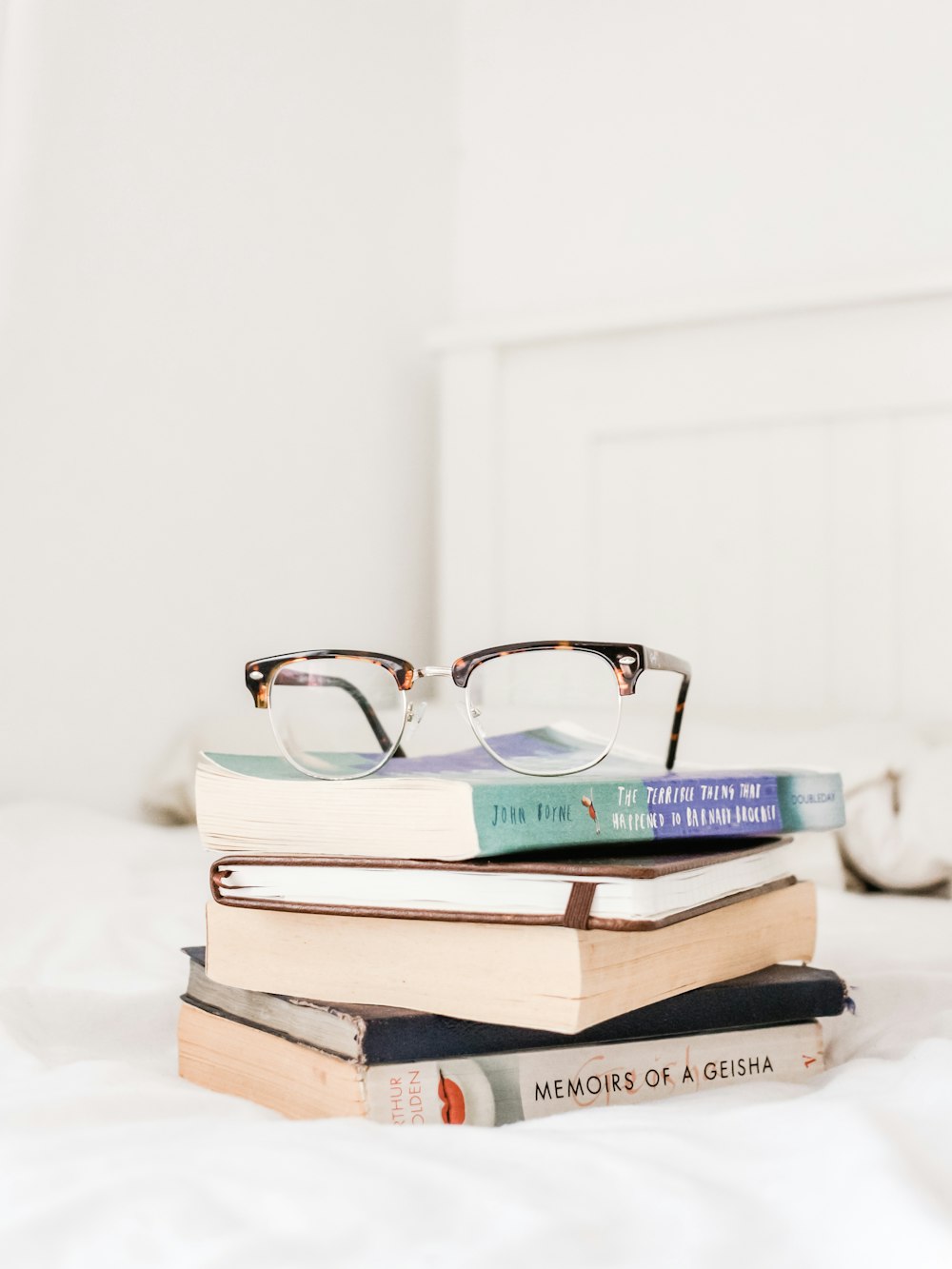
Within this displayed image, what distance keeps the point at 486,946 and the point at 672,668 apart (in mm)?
202

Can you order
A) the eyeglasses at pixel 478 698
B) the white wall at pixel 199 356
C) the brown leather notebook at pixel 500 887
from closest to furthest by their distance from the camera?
the brown leather notebook at pixel 500 887
the eyeglasses at pixel 478 698
the white wall at pixel 199 356

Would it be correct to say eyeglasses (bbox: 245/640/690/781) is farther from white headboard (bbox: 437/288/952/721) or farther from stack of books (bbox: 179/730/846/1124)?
white headboard (bbox: 437/288/952/721)

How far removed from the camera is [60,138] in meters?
1.23

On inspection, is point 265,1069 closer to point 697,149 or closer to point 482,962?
point 482,962

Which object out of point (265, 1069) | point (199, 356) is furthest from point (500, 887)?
point (199, 356)

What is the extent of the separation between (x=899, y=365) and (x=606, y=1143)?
1.45 metres

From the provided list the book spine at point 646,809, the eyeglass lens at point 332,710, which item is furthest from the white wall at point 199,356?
the book spine at point 646,809

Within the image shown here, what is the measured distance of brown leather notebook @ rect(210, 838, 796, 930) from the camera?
1.31 feet

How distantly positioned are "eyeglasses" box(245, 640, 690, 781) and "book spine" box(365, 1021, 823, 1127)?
125 millimetres

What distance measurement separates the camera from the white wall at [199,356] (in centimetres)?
121

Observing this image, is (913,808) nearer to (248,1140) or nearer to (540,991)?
(540,991)

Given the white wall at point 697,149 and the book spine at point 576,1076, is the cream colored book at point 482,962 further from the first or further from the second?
the white wall at point 697,149

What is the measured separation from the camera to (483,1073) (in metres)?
0.43

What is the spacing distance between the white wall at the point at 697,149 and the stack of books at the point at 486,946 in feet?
4.34
